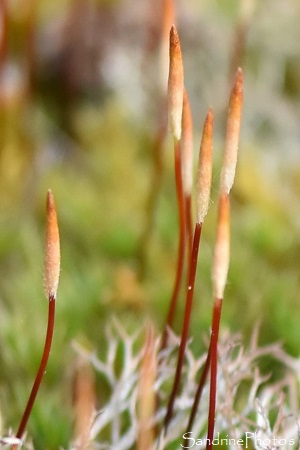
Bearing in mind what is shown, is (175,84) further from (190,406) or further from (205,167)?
(190,406)

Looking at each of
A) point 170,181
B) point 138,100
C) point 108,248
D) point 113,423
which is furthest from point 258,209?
point 113,423

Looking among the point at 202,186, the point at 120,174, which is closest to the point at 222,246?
the point at 202,186

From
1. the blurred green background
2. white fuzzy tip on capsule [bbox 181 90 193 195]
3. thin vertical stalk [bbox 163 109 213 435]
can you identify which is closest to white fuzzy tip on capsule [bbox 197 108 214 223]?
thin vertical stalk [bbox 163 109 213 435]

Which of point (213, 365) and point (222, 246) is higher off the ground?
point (222, 246)

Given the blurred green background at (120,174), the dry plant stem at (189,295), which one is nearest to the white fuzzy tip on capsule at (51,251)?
the dry plant stem at (189,295)

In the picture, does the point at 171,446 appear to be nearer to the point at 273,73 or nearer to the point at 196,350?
the point at 196,350

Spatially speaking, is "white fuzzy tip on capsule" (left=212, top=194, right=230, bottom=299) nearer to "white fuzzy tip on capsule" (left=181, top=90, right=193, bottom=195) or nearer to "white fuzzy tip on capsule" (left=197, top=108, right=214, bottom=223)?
"white fuzzy tip on capsule" (left=197, top=108, right=214, bottom=223)
